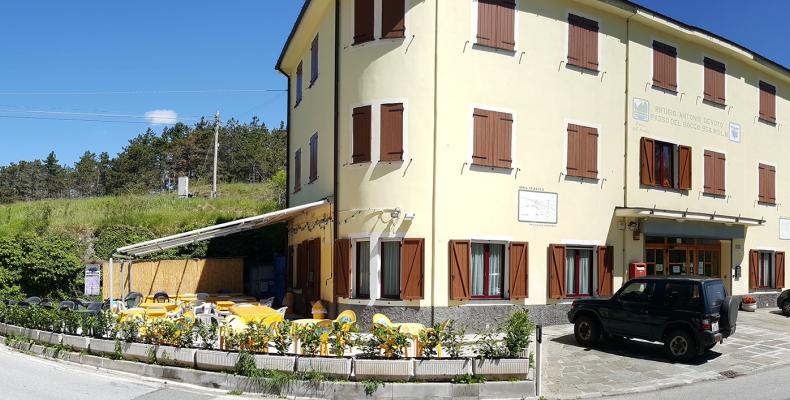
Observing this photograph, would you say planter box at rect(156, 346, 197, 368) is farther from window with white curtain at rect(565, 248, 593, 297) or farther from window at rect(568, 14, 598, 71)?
window at rect(568, 14, 598, 71)

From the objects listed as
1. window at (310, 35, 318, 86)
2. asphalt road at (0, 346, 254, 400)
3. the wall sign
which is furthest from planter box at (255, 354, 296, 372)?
window at (310, 35, 318, 86)

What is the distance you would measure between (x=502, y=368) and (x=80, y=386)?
22.2ft

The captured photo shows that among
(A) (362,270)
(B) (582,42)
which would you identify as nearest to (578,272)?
(A) (362,270)

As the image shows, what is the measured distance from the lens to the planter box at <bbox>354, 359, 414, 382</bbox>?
9.70m

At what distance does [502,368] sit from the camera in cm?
992

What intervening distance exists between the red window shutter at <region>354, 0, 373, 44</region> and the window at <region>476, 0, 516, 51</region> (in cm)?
275

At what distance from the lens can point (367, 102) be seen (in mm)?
15883

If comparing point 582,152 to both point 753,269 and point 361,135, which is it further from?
point 753,269

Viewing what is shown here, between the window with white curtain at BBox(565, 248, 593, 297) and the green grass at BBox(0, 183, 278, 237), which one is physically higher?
the green grass at BBox(0, 183, 278, 237)

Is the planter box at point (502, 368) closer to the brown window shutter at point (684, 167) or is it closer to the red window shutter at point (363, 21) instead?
the red window shutter at point (363, 21)

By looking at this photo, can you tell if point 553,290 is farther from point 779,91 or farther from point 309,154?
point 779,91

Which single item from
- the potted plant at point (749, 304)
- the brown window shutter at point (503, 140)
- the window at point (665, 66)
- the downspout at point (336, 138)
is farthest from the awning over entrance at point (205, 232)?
the potted plant at point (749, 304)

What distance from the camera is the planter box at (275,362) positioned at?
9961 mm

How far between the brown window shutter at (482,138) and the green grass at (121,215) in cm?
1542
